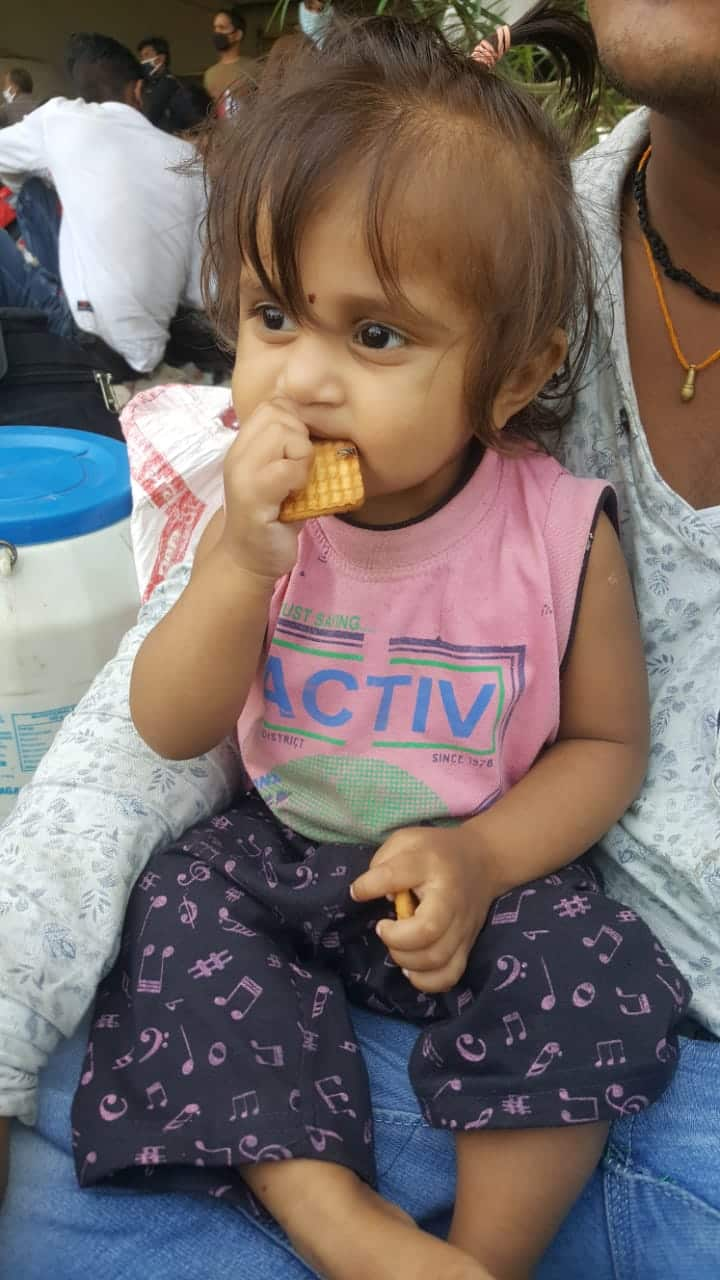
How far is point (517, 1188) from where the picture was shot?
92cm

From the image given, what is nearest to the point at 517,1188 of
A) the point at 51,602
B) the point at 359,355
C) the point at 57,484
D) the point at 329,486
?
the point at 329,486

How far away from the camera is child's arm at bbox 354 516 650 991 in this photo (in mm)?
1002

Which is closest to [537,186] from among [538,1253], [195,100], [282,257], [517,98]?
[517,98]

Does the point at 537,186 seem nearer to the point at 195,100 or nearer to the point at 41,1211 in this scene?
the point at 41,1211

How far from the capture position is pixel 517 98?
1045 mm

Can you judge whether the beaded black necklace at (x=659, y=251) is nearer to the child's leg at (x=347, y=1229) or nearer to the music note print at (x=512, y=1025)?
the music note print at (x=512, y=1025)

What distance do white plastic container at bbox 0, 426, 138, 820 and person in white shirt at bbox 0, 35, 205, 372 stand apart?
5.20ft

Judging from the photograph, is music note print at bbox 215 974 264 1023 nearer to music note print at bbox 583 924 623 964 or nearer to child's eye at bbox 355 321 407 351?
music note print at bbox 583 924 623 964

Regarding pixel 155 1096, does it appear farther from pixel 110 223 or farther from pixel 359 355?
pixel 110 223

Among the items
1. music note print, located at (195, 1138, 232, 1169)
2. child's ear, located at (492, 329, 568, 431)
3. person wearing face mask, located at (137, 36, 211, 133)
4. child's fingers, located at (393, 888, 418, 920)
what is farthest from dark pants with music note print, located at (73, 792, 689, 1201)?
person wearing face mask, located at (137, 36, 211, 133)

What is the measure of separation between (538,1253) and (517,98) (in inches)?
42.7

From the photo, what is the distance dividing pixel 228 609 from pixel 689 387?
0.62m

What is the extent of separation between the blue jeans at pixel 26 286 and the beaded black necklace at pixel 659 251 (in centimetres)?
240

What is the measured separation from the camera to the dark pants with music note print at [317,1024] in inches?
37.2
